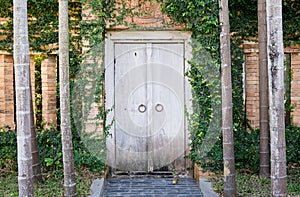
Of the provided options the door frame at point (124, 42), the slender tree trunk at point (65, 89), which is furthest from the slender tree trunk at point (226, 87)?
the slender tree trunk at point (65, 89)

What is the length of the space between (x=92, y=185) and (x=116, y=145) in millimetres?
1148

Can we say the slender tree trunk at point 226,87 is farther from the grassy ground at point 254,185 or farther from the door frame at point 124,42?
the door frame at point 124,42

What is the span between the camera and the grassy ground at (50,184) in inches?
192

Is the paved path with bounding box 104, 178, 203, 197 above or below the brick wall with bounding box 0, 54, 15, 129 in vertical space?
below

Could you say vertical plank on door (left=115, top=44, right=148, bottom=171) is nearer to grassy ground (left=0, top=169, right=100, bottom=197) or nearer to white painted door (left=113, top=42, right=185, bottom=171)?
white painted door (left=113, top=42, right=185, bottom=171)

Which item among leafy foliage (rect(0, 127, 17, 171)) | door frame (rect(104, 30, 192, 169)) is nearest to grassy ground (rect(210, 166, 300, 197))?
door frame (rect(104, 30, 192, 169))

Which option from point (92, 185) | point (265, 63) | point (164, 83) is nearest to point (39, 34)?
point (164, 83)

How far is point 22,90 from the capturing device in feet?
11.2

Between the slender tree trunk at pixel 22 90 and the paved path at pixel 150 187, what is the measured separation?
6.87 feet

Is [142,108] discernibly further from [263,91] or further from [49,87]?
[263,91]

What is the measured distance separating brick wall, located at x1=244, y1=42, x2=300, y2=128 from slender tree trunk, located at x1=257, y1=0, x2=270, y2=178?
37.9 inches

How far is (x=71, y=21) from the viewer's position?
20.5ft

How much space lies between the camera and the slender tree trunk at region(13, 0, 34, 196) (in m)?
3.39

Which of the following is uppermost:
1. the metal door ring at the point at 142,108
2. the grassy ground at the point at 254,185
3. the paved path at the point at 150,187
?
the metal door ring at the point at 142,108
